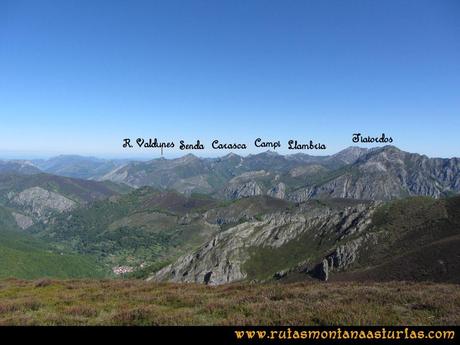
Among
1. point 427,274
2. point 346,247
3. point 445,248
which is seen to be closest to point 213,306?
point 427,274

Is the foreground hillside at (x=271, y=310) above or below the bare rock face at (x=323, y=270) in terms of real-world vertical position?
above

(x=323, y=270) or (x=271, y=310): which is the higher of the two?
(x=271, y=310)

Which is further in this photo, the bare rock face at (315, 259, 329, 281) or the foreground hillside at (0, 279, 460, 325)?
the bare rock face at (315, 259, 329, 281)

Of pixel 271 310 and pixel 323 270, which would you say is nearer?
pixel 271 310

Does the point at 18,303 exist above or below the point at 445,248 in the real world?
above

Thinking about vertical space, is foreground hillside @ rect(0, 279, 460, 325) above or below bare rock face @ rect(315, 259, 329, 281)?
above

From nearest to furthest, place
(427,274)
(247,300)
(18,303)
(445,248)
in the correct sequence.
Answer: (247,300) < (18,303) < (427,274) < (445,248)

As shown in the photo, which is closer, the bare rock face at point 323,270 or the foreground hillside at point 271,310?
the foreground hillside at point 271,310
